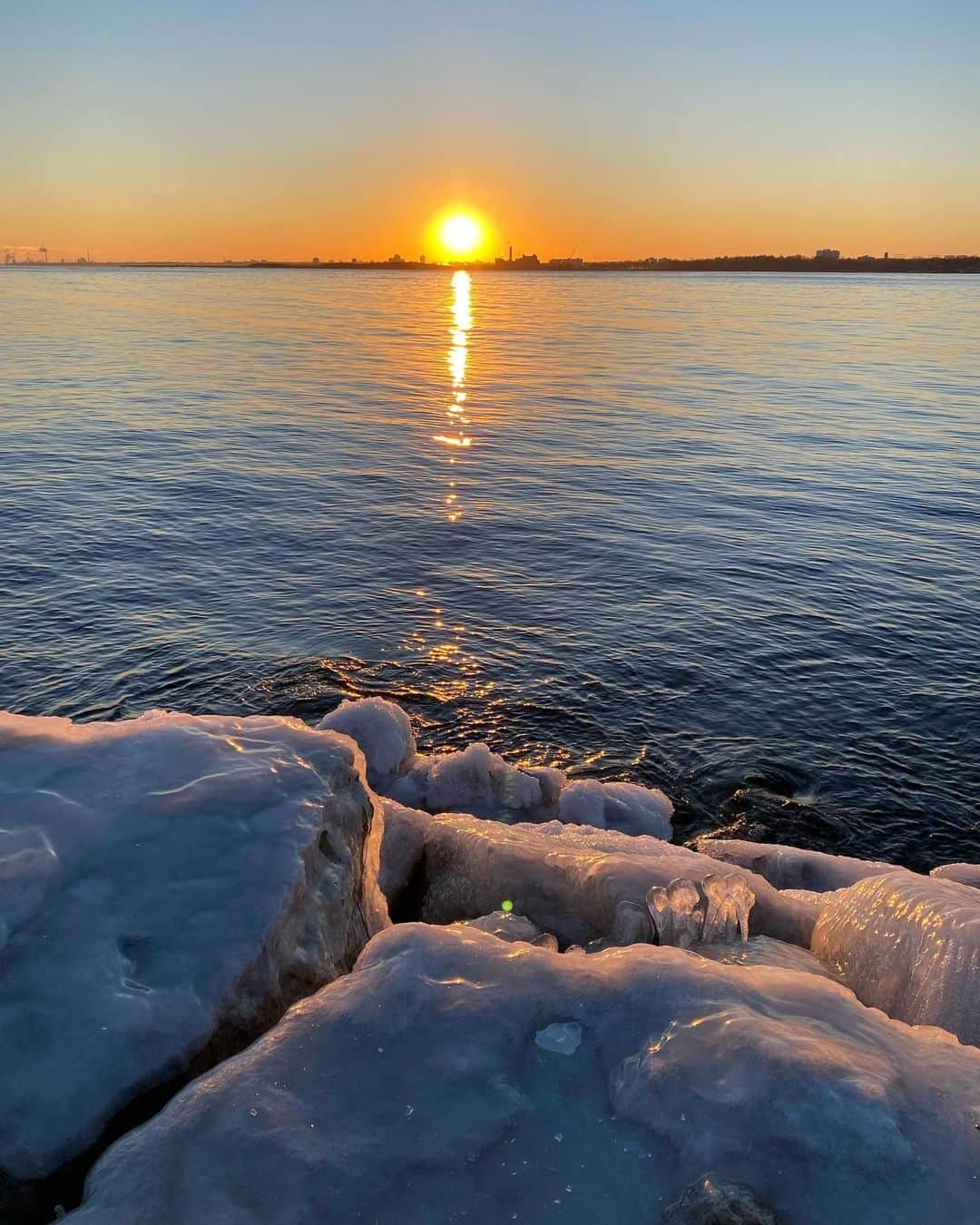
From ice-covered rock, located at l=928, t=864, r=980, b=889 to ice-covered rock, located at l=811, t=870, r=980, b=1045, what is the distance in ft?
6.59

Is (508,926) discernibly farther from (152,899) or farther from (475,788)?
(475,788)

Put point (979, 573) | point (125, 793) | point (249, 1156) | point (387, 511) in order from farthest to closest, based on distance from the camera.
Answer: point (387, 511), point (979, 573), point (125, 793), point (249, 1156)

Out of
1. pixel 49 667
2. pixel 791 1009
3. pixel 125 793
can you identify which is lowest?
pixel 49 667

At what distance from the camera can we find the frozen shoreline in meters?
3.71

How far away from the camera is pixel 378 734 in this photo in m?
11.0

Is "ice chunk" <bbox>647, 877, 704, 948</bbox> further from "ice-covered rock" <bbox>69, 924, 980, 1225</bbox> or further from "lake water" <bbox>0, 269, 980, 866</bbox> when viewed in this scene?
"lake water" <bbox>0, 269, 980, 866</bbox>

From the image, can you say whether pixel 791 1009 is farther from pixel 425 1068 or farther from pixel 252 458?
pixel 252 458

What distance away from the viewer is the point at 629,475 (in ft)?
90.0

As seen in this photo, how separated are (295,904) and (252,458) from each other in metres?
25.3

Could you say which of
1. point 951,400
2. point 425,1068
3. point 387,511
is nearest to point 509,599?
point 387,511

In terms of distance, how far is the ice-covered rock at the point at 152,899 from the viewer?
4176 millimetres

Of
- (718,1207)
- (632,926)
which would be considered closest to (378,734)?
(632,926)

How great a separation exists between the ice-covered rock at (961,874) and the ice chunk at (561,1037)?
5974 millimetres

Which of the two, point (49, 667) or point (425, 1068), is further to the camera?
point (49, 667)
